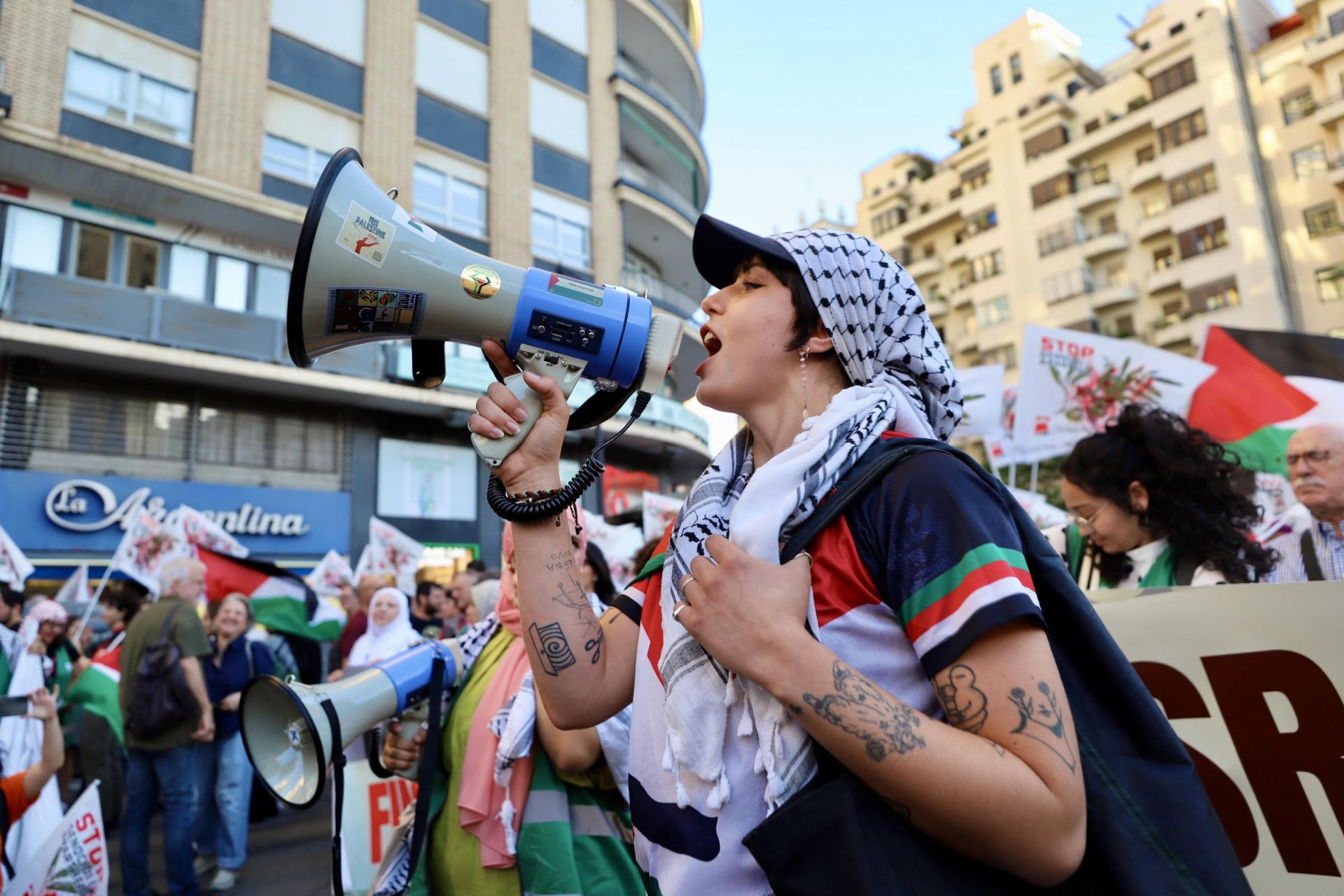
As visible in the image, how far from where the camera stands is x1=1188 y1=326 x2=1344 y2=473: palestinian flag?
4.79 m

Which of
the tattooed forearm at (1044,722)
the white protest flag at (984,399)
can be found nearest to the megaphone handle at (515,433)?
the tattooed forearm at (1044,722)

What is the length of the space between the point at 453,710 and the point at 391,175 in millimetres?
16069

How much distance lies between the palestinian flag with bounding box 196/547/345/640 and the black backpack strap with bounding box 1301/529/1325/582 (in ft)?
27.8

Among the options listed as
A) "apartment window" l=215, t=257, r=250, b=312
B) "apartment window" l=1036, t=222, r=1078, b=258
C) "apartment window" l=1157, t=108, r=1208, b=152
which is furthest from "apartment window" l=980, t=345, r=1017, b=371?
"apartment window" l=215, t=257, r=250, b=312

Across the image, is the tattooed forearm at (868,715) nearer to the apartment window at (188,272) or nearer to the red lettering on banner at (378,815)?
the red lettering on banner at (378,815)

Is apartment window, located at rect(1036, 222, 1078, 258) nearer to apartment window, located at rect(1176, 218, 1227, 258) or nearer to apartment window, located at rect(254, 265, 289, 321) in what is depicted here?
apartment window, located at rect(1176, 218, 1227, 258)

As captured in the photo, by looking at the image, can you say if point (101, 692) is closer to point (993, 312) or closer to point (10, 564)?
point (10, 564)

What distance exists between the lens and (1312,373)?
191 inches

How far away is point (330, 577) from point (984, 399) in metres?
8.48

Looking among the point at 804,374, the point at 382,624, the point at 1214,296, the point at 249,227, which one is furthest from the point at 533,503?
the point at 1214,296

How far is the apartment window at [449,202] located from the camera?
17.1 meters

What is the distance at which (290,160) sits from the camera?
1559cm

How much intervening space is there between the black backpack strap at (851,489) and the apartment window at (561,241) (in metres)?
18.1

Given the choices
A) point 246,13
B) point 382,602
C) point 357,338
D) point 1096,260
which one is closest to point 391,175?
point 246,13
